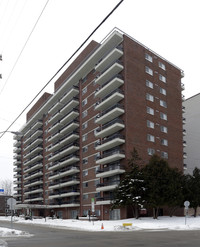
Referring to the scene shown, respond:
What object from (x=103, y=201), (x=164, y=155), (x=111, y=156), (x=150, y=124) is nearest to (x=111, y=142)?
(x=111, y=156)

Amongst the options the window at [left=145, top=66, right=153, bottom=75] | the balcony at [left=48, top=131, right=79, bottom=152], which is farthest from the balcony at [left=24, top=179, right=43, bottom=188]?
the window at [left=145, top=66, right=153, bottom=75]

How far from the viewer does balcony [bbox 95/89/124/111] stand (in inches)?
2174

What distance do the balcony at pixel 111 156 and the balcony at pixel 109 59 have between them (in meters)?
16.2

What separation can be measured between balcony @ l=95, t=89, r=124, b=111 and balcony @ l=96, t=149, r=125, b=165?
28.7 ft

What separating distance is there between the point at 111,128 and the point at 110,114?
2.55 metres

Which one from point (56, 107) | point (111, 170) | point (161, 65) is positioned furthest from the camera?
point (56, 107)

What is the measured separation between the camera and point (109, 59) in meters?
59.0

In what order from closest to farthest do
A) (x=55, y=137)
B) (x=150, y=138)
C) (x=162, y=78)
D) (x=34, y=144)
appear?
(x=150, y=138), (x=162, y=78), (x=55, y=137), (x=34, y=144)

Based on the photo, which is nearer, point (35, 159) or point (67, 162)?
point (67, 162)

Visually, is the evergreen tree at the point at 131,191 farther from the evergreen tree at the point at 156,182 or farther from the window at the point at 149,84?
the window at the point at 149,84

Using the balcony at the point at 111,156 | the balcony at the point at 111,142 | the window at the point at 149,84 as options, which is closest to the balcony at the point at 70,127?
the balcony at the point at 111,142

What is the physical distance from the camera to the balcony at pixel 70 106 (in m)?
73.2

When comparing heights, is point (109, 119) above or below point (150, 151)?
above

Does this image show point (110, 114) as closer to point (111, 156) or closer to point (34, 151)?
point (111, 156)
